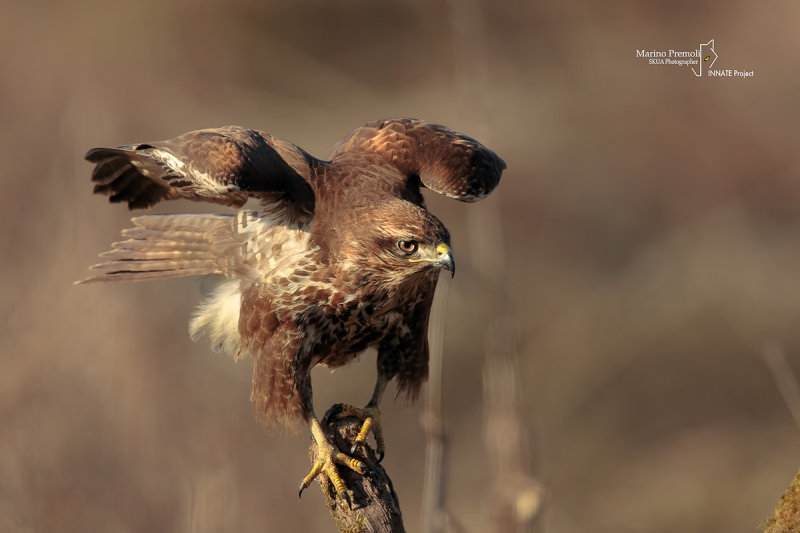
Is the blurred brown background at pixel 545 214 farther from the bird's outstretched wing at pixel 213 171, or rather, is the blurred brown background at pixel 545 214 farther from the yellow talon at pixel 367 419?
the yellow talon at pixel 367 419

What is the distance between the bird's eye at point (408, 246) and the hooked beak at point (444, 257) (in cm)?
11

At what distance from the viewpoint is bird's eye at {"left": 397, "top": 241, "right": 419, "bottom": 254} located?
192 inches

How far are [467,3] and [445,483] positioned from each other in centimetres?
239

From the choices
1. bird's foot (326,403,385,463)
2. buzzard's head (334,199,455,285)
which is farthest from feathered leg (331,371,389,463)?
buzzard's head (334,199,455,285)

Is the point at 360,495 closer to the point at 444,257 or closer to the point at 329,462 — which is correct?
the point at 329,462

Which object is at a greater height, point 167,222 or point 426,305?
point 167,222

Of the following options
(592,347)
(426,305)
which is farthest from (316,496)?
(426,305)

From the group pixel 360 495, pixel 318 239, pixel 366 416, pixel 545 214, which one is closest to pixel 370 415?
pixel 366 416

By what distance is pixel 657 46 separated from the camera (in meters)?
13.0

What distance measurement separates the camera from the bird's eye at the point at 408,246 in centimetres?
488

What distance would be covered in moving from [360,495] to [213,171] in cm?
166

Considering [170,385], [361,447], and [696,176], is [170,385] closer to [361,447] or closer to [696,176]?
[361,447]

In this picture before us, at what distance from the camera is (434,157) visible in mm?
5355

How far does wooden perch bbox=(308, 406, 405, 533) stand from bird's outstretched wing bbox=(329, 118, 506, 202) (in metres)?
1.34
